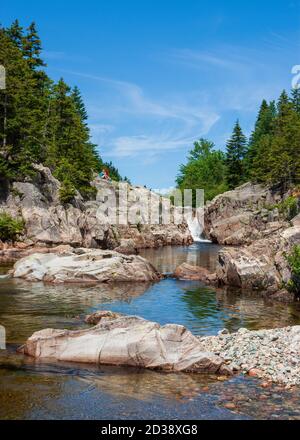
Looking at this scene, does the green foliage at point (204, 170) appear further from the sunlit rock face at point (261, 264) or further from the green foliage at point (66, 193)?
the sunlit rock face at point (261, 264)

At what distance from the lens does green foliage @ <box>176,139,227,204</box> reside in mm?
134212

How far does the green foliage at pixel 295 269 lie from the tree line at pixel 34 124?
126 feet

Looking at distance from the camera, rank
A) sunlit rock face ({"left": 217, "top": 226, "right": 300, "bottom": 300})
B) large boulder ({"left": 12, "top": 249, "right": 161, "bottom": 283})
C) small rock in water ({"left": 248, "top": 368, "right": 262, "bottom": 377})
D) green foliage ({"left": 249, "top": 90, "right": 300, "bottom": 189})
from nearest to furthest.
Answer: small rock in water ({"left": 248, "top": 368, "right": 262, "bottom": 377}) < sunlit rock face ({"left": 217, "top": 226, "right": 300, "bottom": 300}) < large boulder ({"left": 12, "top": 249, "right": 161, "bottom": 283}) < green foliage ({"left": 249, "top": 90, "right": 300, "bottom": 189})

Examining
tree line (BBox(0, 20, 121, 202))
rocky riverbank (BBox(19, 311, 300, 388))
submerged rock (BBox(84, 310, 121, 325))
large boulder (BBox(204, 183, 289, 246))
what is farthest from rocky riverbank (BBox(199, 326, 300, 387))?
large boulder (BBox(204, 183, 289, 246))

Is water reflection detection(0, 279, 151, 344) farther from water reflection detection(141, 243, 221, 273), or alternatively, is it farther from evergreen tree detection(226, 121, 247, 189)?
evergreen tree detection(226, 121, 247, 189)

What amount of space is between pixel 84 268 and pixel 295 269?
52.4 feet

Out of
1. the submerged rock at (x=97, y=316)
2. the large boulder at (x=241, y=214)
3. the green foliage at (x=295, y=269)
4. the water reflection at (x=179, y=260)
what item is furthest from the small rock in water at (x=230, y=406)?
the large boulder at (x=241, y=214)

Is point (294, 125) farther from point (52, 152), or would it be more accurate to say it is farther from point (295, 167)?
point (52, 152)

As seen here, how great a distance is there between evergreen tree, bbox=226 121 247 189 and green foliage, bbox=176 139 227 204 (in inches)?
499

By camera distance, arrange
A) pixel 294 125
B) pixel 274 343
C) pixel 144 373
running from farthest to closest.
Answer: pixel 294 125 < pixel 274 343 < pixel 144 373

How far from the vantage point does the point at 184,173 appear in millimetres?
154875
